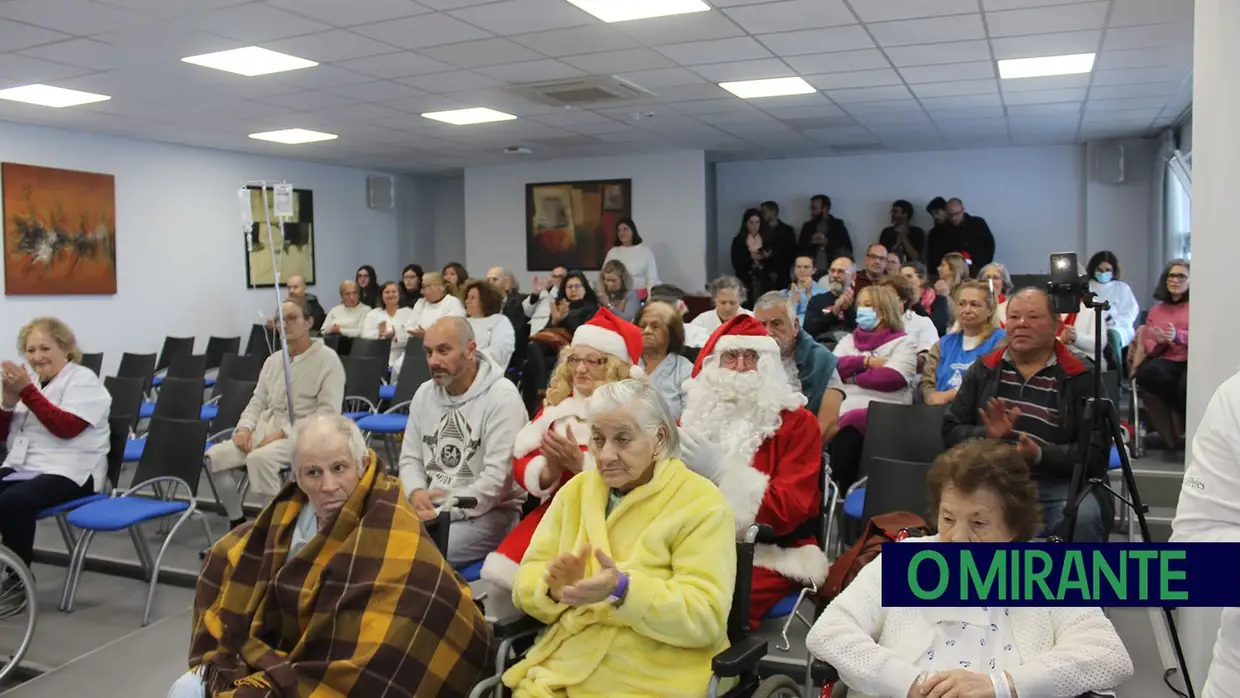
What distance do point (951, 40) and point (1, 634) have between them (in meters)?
5.61

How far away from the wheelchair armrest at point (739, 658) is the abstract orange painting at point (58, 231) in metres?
8.09

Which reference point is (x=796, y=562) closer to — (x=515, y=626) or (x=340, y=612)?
(x=515, y=626)

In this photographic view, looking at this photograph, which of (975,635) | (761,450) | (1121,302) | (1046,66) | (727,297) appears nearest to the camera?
(975,635)

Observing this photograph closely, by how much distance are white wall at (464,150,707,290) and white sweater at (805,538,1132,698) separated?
9.03 m

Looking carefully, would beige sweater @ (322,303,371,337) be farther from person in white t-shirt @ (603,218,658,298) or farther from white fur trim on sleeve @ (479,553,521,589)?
white fur trim on sleeve @ (479,553,521,589)

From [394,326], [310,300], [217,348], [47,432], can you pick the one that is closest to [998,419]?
[47,432]

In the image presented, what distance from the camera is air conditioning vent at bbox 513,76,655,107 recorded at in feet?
22.1

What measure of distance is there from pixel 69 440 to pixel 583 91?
4.25 m

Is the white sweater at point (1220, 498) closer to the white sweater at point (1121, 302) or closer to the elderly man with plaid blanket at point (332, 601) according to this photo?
the elderly man with plaid blanket at point (332, 601)

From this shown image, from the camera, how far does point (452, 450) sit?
337cm

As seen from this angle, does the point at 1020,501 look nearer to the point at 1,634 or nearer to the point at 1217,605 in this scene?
the point at 1217,605

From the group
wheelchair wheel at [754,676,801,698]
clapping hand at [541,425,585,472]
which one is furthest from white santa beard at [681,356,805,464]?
wheelchair wheel at [754,676,801,698]

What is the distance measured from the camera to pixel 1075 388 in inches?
122

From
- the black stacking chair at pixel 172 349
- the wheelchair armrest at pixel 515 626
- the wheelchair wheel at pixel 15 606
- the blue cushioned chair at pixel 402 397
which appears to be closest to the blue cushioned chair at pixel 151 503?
the wheelchair wheel at pixel 15 606
